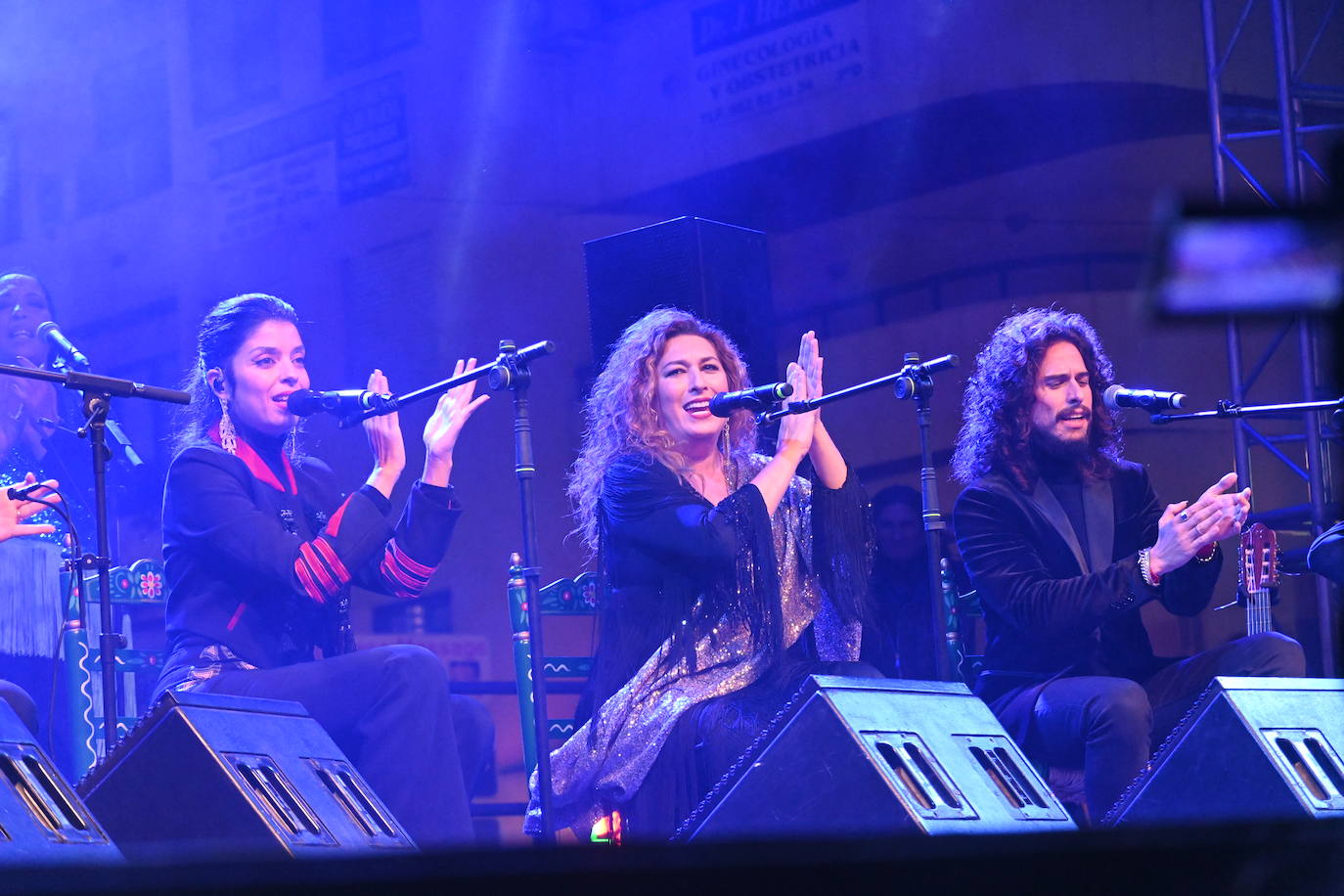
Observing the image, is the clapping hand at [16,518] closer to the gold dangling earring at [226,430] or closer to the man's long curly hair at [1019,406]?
the gold dangling earring at [226,430]

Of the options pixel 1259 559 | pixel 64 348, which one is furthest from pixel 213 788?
pixel 1259 559

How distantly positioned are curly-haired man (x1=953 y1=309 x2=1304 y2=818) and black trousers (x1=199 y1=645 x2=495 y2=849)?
1101 millimetres

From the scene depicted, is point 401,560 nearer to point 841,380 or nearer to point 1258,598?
point 1258,598

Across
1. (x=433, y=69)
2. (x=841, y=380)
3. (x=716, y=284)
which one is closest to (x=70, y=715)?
(x=716, y=284)

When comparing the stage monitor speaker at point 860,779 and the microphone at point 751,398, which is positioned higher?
the microphone at point 751,398

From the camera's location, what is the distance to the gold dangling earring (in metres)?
3.11

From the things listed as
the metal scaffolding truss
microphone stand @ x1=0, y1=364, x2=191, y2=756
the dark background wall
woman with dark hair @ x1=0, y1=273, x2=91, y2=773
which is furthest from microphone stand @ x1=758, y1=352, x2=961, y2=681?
the dark background wall

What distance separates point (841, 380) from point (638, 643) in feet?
19.3

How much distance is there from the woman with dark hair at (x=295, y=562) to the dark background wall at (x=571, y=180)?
3.20m

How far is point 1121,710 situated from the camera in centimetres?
281

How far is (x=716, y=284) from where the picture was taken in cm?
353

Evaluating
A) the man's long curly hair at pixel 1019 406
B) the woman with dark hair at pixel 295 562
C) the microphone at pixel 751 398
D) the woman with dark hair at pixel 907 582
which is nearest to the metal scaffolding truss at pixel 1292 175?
the woman with dark hair at pixel 907 582

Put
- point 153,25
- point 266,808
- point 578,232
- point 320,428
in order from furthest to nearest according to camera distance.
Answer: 1. point 578,232
2. point 320,428
3. point 153,25
4. point 266,808

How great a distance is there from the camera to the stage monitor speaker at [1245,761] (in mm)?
2350
